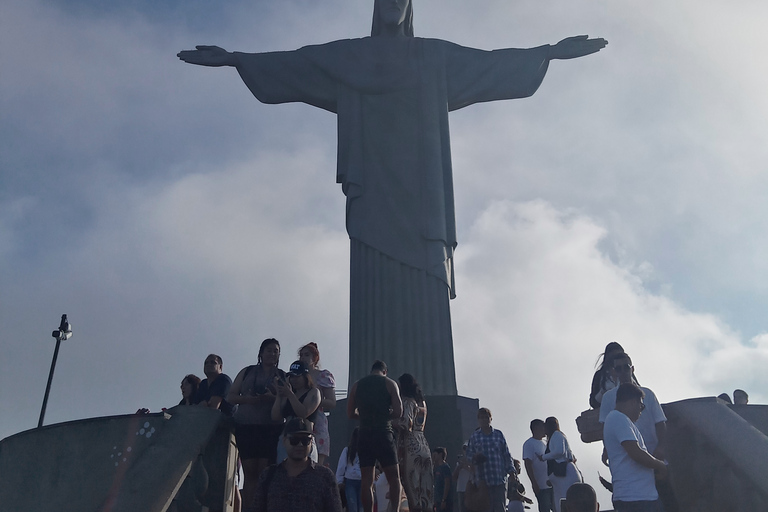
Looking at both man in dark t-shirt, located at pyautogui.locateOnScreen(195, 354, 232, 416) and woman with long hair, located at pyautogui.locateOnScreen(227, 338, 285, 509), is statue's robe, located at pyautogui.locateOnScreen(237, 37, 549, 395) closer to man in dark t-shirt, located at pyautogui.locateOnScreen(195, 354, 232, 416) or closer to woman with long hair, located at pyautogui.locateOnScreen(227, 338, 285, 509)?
man in dark t-shirt, located at pyautogui.locateOnScreen(195, 354, 232, 416)

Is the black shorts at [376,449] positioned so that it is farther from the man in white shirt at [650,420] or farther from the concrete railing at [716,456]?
the concrete railing at [716,456]

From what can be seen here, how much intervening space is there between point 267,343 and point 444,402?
11.9ft

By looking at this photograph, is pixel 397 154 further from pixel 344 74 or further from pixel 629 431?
pixel 629 431

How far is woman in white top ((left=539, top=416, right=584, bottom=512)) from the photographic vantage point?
22.9 ft

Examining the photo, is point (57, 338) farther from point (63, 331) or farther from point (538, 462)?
point (538, 462)

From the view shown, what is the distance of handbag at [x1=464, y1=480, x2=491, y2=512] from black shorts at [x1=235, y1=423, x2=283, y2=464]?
7.05ft

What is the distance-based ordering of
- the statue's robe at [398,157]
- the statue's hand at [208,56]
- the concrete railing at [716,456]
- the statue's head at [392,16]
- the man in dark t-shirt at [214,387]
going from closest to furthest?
the concrete railing at [716,456]
the man in dark t-shirt at [214,387]
the statue's robe at [398,157]
the statue's hand at [208,56]
the statue's head at [392,16]

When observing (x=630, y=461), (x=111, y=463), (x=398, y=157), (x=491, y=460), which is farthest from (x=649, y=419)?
(x=398, y=157)

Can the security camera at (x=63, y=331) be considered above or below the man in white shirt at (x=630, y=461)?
above

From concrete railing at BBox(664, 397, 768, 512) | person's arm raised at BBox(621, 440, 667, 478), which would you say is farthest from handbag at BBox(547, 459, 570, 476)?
person's arm raised at BBox(621, 440, 667, 478)

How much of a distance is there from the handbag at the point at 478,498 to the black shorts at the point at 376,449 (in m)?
1.67

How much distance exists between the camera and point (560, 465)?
705 cm

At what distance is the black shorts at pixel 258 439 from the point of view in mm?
5719

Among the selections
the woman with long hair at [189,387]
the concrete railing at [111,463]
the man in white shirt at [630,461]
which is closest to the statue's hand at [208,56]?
the woman with long hair at [189,387]
